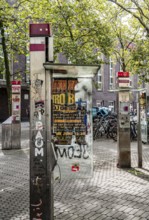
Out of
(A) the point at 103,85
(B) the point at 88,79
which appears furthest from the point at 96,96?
(B) the point at 88,79

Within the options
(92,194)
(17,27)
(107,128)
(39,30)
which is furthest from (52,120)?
(17,27)

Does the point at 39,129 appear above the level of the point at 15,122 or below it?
above

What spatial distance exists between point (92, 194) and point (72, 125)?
8.47ft

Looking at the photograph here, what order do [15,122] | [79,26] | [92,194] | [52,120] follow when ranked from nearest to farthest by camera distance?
[52,120] → [92,194] → [15,122] → [79,26]

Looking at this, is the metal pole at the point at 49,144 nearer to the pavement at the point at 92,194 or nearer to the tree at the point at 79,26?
the pavement at the point at 92,194

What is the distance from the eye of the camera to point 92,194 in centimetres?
557

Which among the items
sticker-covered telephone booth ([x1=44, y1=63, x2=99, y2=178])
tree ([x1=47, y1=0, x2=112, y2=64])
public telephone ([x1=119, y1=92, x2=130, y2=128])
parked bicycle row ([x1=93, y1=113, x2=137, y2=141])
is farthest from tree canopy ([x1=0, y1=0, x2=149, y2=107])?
sticker-covered telephone booth ([x1=44, y1=63, x2=99, y2=178])

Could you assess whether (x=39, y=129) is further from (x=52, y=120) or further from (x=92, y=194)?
(x=92, y=194)

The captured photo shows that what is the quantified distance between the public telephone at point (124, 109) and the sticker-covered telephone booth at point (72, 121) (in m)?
4.41

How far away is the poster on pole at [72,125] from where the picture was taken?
3.38 metres

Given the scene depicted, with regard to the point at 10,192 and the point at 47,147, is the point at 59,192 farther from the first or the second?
the point at 47,147

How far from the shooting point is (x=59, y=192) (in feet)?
18.8

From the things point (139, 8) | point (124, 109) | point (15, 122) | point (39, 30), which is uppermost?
point (139, 8)

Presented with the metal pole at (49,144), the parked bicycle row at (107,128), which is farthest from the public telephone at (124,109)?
the parked bicycle row at (107,128)
